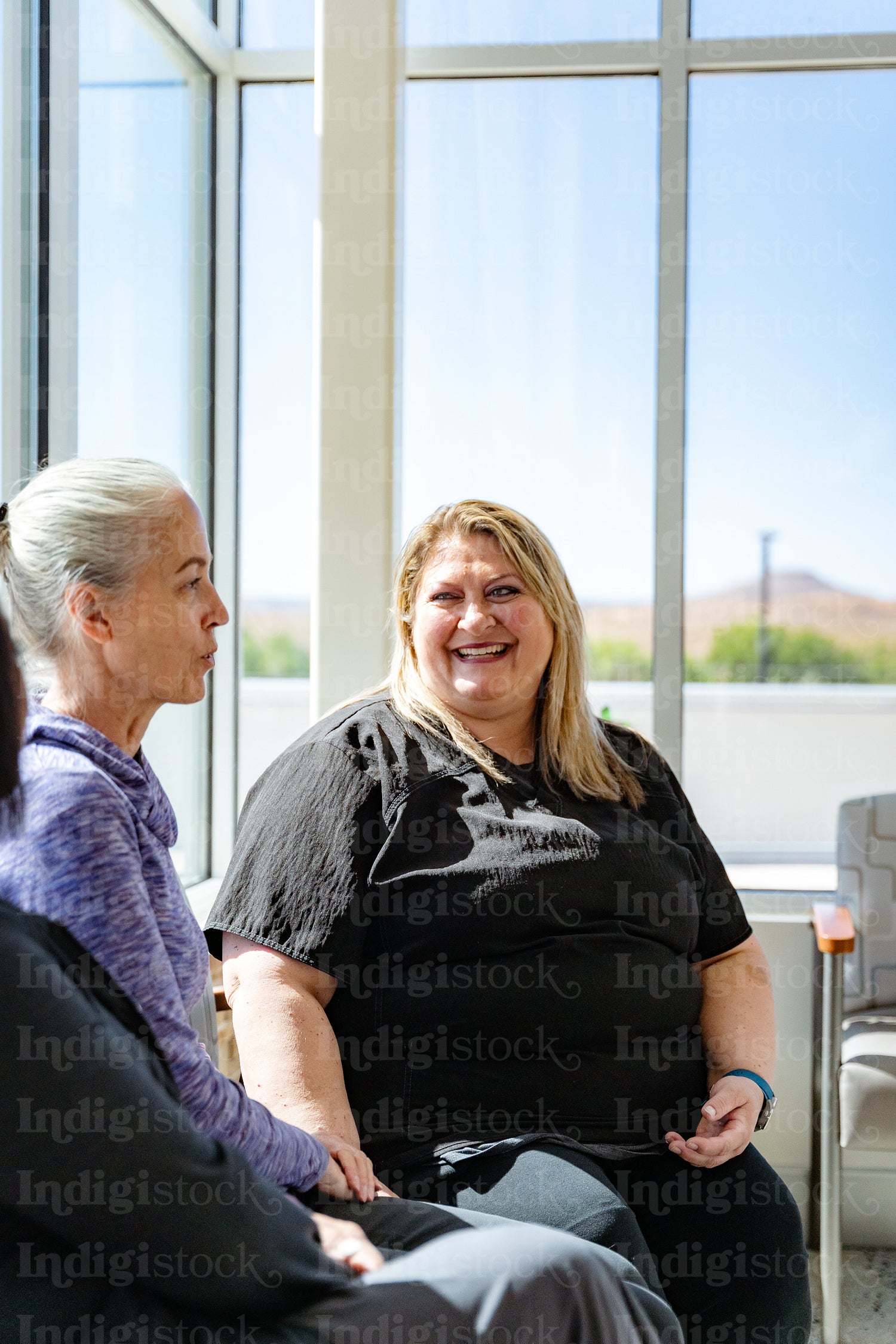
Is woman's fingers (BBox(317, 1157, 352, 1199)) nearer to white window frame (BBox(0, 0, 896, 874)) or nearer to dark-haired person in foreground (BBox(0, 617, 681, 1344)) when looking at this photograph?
dark-haired person in foreground (BBox(0, 617, 681, 1344))

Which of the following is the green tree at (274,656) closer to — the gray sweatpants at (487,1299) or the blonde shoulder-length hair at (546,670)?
the blonde shoulder-length hair at (546,670)

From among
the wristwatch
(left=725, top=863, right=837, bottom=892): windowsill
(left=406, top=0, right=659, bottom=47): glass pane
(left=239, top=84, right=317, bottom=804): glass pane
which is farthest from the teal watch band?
(left=406, top=0, right=659, bottom=47): glass pane

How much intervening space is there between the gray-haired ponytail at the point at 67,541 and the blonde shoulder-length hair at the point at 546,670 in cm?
67

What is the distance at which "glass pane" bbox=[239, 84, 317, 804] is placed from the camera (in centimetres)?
299

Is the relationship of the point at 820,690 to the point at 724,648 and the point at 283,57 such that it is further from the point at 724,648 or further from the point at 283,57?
the point at 283,57

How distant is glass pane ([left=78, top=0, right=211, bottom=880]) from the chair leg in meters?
1.58

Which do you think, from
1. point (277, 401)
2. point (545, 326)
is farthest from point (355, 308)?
point (545, 326)

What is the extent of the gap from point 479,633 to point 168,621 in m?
0.66

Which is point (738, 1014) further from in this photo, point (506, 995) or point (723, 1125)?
point (506, 995)

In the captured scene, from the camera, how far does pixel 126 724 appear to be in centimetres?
123

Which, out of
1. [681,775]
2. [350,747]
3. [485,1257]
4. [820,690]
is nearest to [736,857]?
[681,775]

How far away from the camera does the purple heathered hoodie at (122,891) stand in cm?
98

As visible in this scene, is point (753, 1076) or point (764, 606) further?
point (764, 606)

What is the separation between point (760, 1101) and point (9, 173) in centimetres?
197
